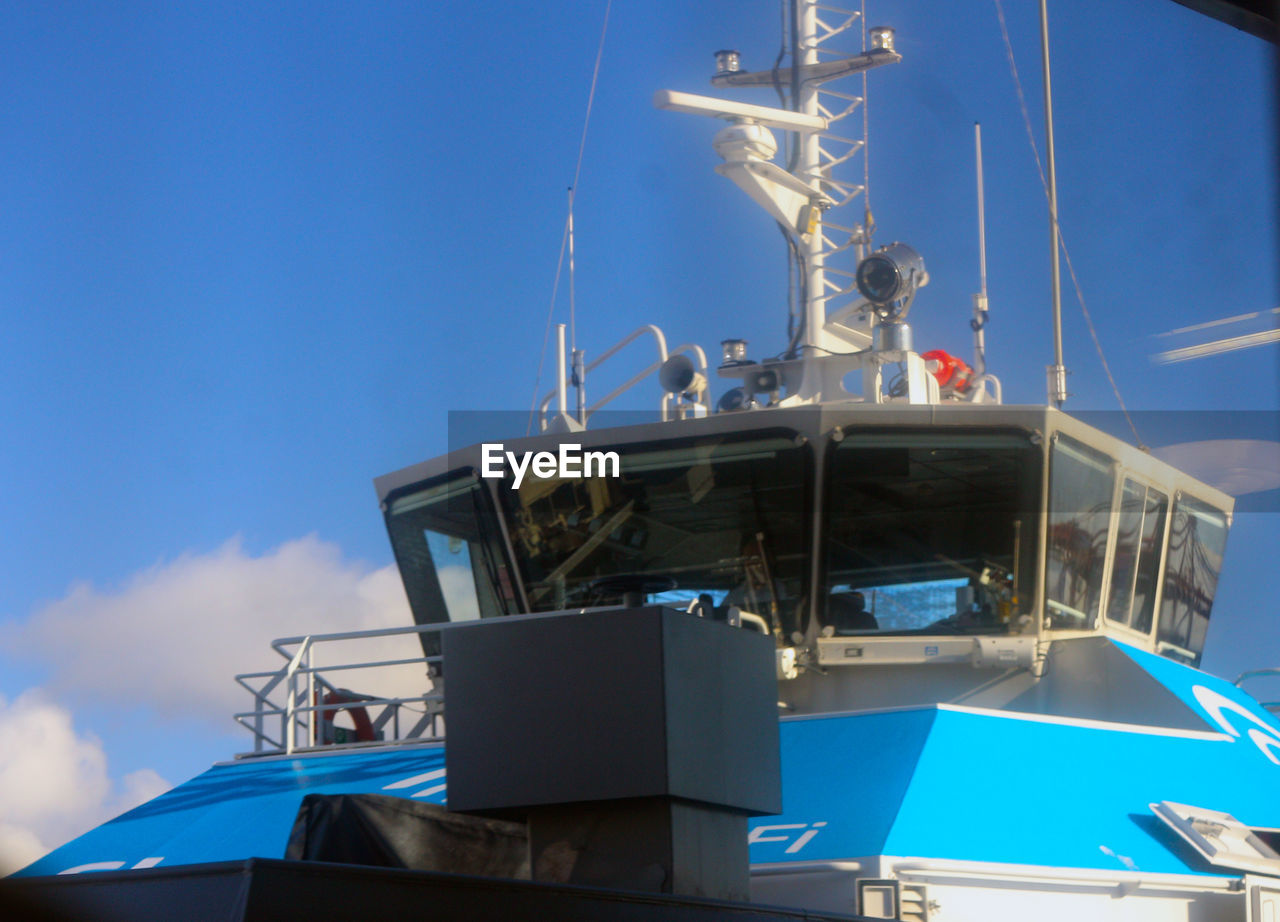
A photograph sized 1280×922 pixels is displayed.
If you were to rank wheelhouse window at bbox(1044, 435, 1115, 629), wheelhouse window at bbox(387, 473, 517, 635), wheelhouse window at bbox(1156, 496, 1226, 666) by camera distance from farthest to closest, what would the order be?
1. wheelhouse window at bbox(1156, 496, 1226, 666)
2. wheelhouse window at bbox(387, 473, 517, 635)
3. wheelhouse window at bbox(1044, 435, 1115, 629)

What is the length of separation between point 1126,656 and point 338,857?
23.6 feet

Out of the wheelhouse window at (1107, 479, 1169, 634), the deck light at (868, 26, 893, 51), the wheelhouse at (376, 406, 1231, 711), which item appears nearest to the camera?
the wheelhouse at (376, 406, 1231, 711)

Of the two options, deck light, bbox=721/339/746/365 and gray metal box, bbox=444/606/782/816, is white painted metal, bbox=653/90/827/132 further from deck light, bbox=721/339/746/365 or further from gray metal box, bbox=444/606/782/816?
gray metal box, bbox=444/606/782/816

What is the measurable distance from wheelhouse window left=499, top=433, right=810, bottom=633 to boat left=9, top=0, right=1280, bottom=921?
0.08 feet

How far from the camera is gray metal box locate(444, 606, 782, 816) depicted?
4.81 metres

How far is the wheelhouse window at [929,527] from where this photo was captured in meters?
11.5

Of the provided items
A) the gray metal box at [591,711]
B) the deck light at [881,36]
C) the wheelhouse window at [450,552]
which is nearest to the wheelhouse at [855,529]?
the wheelhouse window at [450,552]

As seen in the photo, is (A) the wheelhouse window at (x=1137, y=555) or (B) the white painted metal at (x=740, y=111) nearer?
(A) the wheelhouse window at (x=1137, y=555)

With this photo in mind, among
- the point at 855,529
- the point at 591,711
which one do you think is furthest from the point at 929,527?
the point at 591,711

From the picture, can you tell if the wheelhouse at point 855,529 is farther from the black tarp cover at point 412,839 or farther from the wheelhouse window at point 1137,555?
the black tarp cover at point 412,839

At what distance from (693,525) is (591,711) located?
7020 mm

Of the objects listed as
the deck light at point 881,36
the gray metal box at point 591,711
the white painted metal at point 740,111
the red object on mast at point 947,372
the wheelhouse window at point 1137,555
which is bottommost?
the gray metal box at point 591,711

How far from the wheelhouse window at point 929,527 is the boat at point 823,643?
2cm

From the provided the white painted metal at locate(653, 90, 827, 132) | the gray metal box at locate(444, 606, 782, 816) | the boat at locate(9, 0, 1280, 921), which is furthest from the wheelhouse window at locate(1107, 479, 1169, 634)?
the gray metal box at locate(444, 606, 782, 816)
